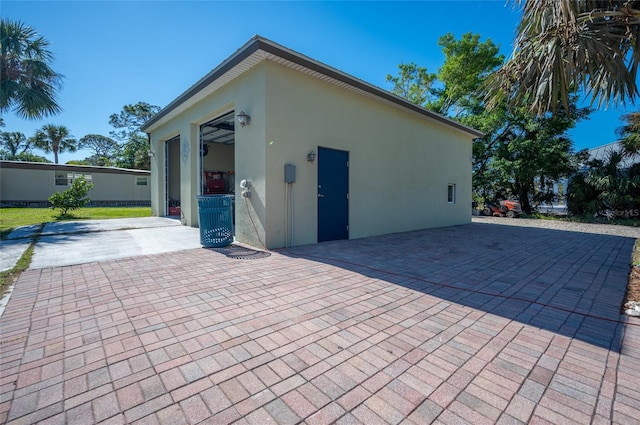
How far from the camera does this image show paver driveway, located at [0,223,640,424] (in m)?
1.56

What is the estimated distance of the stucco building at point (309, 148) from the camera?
19.4 ft

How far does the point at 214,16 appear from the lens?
703cm

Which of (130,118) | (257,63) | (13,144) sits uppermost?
(130,118)

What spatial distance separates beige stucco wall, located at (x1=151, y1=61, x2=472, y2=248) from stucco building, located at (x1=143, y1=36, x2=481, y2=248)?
2 centimetres

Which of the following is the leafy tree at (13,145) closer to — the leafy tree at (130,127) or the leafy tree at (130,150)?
the leafy tree at (130,127)

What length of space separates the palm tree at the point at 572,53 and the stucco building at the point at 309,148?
3.38 meters

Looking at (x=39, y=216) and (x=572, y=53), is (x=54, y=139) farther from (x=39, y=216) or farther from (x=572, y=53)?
(x=572, y=53)

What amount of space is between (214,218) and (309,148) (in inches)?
104

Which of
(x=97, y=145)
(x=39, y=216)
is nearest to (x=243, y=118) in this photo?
(x=39, y=216)

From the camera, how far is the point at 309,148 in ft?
21.3

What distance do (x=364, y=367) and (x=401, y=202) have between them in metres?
7.62

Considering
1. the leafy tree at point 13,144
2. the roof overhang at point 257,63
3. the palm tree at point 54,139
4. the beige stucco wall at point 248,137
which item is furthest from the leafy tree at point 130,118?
the beige stucco wall at point 248,137

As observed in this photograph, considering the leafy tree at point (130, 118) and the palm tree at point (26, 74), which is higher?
the leafy tree at point (130, 118)

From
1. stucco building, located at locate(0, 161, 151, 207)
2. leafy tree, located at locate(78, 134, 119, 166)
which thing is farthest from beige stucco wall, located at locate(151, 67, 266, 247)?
leafy tree, located at locate(78, 134, 119, 166)
